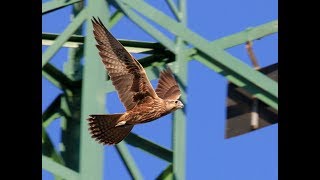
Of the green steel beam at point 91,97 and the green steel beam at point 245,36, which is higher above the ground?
the green steel beam at point 245,36

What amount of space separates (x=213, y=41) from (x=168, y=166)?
2.98ft

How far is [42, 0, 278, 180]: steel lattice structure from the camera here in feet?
31.3

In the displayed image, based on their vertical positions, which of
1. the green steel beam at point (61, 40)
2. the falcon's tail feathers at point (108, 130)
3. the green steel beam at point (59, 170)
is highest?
the green steel beam at point (61, 40)

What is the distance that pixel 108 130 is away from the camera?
881 centimetres

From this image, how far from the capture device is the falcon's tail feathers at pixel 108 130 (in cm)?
884

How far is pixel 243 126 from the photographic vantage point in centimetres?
986

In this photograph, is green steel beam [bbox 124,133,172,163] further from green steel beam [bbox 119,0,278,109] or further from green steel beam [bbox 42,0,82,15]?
green steel beam [bbox 42,0,82,15]

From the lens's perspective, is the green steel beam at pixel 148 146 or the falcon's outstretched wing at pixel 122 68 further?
the green steel beam at pixel 148 146

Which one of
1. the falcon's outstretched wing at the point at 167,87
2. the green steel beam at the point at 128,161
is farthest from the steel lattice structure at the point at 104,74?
the falcon's outstretched wing at the point at 167,87

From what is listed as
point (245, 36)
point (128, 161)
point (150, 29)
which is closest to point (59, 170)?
point (128, 161)

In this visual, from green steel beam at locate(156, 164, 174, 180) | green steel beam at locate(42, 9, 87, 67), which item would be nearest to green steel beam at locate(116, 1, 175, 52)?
green steel beam at locate(42, 9, 87, 67)

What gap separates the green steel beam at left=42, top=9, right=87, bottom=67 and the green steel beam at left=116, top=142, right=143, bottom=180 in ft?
2.42

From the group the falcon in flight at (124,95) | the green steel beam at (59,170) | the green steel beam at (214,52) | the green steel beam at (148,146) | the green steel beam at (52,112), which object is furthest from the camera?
the green steel beam at (52,112)

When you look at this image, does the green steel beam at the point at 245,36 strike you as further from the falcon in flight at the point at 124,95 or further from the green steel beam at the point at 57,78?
the falcon in flight at the point at 124,95
